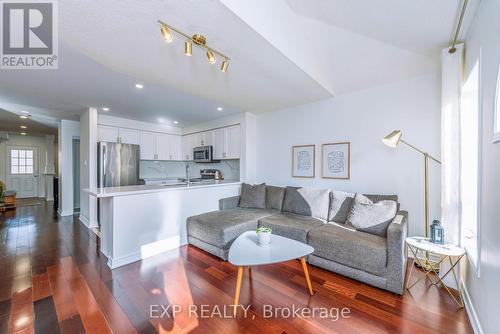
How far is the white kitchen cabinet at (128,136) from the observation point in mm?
4705

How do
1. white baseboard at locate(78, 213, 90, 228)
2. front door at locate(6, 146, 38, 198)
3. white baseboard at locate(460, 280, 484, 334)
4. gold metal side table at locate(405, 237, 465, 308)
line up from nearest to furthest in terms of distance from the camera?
1. white baseboard at locate(460, 280, 484, 334)
2. gold metal side table at locate(405, 237, 465, 308)
3. white baseboard at locate(78, 213, 90, 228)
4. front door at locate(6, 146, 38, 198)

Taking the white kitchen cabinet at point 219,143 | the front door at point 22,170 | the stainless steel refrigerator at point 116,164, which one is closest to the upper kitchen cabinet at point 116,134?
the stainless steel refrigerator at point 116,164

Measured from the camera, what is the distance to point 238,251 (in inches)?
72.4

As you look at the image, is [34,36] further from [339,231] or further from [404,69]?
[404,69]

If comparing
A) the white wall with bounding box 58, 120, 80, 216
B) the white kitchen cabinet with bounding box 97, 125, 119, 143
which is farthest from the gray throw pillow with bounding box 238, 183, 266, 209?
the white wall with bounding box 58, 120, 80, 216

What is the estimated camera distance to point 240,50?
1873 mm

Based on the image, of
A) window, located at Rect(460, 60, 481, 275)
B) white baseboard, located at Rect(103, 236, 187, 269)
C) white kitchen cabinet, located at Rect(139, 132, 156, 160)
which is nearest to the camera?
window, located at Rect(460, 60, 481, 275)

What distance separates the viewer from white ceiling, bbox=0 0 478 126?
150 centimetres

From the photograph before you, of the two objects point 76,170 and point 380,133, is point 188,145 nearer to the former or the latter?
point 76,170

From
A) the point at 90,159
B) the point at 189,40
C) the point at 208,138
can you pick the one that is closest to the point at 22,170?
the point at 90,159

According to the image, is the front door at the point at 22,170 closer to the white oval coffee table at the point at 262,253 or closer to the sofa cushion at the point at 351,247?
the white oval coffee table at the point at 262,253

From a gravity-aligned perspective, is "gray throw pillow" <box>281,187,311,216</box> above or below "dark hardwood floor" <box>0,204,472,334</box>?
above

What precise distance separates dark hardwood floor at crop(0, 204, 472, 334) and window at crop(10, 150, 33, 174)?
6746 millimetres

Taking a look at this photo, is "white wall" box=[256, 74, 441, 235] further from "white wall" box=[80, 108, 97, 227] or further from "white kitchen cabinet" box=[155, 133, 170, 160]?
"white wall" box=[80, 108, 97, 227]
